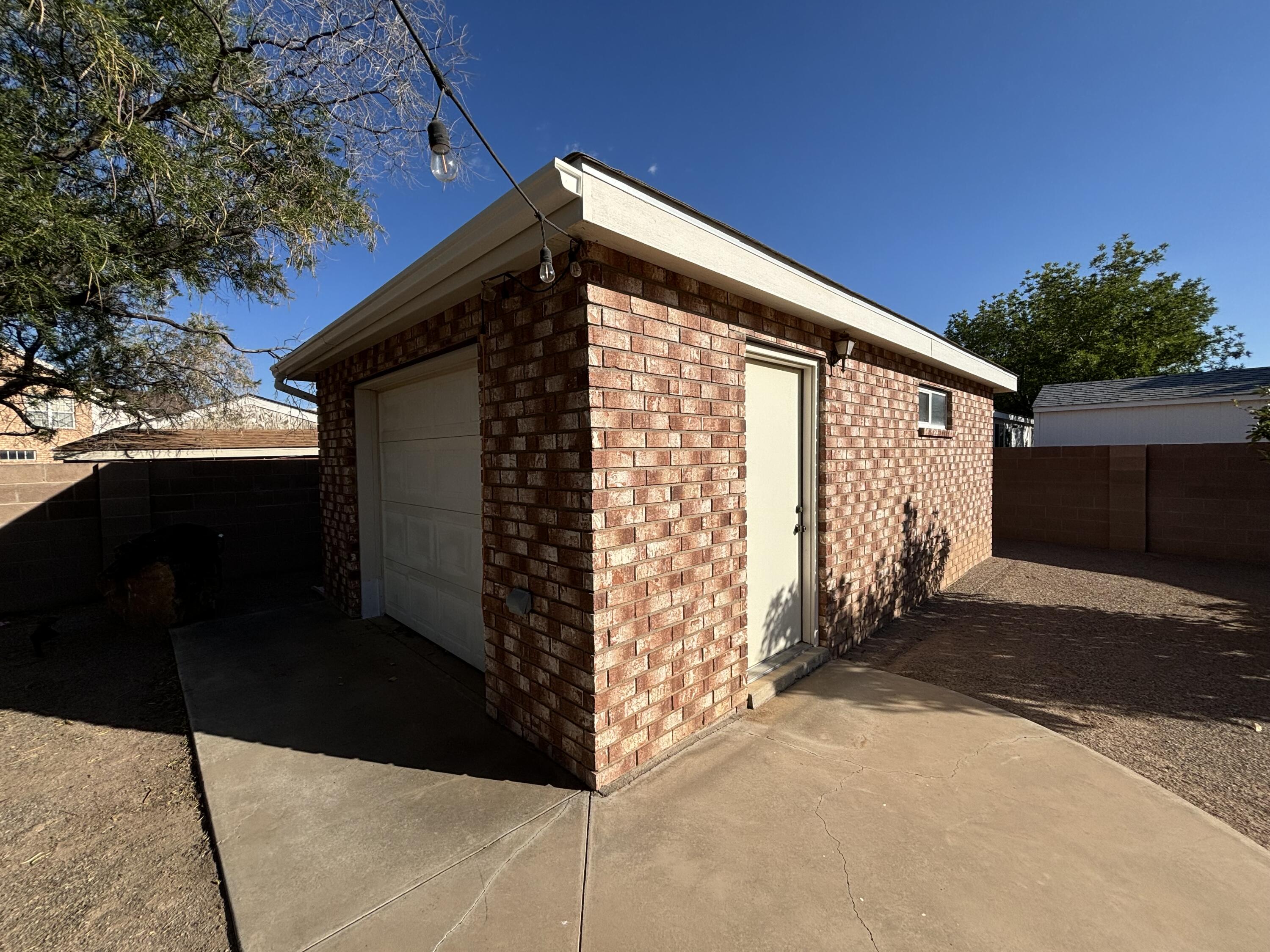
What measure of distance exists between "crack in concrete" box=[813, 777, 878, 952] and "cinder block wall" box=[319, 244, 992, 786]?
2.58 ft

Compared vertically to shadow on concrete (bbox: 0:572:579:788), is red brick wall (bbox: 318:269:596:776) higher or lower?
higher

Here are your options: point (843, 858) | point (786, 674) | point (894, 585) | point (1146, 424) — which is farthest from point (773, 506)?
point (1146, 424)

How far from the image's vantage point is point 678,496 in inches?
113

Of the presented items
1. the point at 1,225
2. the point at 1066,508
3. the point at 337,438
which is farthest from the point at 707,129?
the point at 1066,508

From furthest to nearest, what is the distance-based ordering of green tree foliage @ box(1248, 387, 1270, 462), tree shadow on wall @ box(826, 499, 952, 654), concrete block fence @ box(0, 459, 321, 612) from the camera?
concrete block fence @ box(0, 459, 321, 612) < green tree foliage @ box(1248, 387, 1270, 462) < tree shadow on wall @ box(826, 499, 952, 654)

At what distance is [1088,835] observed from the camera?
88.4 inches

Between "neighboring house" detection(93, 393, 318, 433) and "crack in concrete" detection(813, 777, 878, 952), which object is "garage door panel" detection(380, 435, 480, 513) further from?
"crack in concrete" detection(813, 777, 878, 952)

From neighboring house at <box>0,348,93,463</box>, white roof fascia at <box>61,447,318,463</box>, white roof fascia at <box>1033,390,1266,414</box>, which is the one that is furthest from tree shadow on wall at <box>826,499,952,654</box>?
white roof fascia at <box>1033,390,1266,414</box>

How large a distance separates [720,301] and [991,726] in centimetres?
310

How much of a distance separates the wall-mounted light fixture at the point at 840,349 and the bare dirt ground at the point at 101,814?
467 cm

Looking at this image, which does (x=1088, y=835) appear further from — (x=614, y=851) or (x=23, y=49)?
(x=23, y=49)

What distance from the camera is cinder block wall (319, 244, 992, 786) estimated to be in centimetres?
250

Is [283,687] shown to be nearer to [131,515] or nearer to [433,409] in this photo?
[433,409]

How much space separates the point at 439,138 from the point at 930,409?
20.1 ft
